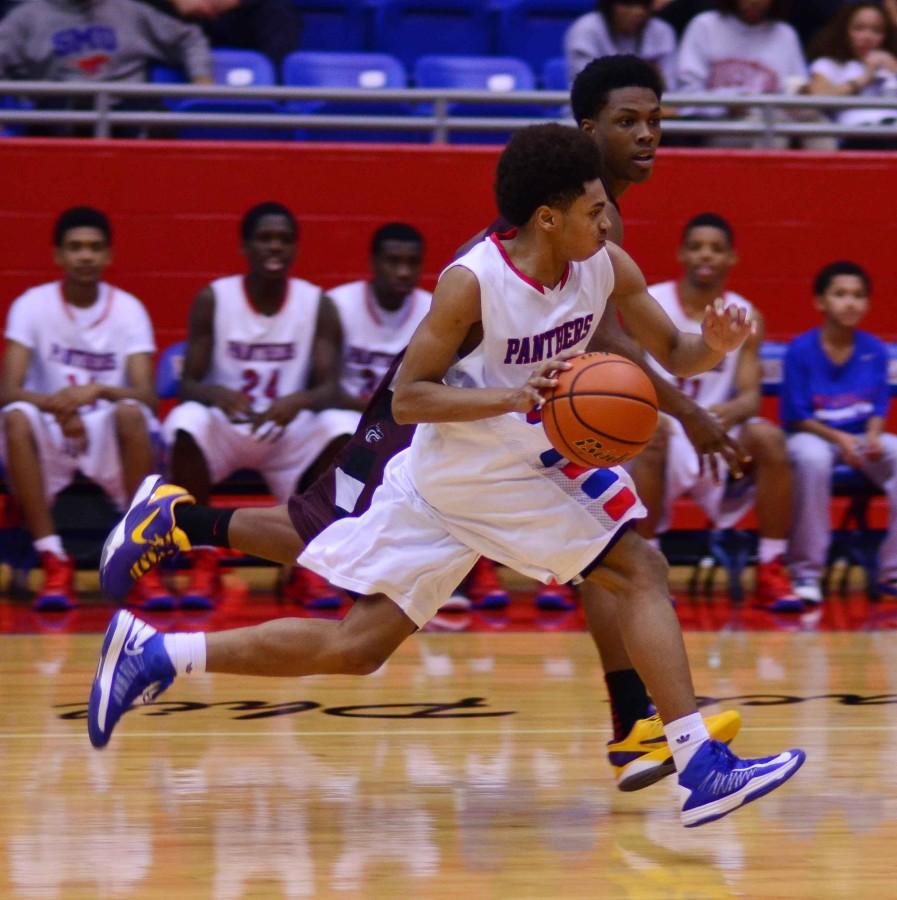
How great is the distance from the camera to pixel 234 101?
8.52m

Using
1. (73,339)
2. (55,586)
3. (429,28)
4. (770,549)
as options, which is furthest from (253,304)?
(429,28)

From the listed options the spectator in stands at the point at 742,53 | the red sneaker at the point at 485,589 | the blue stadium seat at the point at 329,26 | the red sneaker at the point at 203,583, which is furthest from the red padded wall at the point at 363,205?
the red sneaker at the point at 485,589

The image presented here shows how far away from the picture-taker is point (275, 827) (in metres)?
3.98

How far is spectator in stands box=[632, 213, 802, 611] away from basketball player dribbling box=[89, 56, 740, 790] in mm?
2702

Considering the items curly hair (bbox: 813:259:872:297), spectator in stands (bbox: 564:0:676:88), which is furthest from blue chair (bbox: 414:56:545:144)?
curly hair (bbox: 813:259:872:297)

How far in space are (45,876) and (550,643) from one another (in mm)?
3131

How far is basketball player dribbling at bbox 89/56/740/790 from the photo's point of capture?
4.29 m

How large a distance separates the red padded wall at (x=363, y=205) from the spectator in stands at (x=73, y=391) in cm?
76

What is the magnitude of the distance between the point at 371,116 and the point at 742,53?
6.35ft

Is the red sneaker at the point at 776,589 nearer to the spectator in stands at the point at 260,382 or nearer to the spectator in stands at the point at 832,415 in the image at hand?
the spectator in stands at the point at 832,415

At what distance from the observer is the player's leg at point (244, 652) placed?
401 cm

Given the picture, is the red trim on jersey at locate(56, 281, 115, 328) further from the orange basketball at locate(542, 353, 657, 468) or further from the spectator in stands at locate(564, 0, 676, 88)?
the orange basketball at locate(542, 353, 657, 468)

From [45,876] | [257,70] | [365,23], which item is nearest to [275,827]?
[45,876]

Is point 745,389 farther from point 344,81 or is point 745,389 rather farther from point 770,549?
point 344,81
